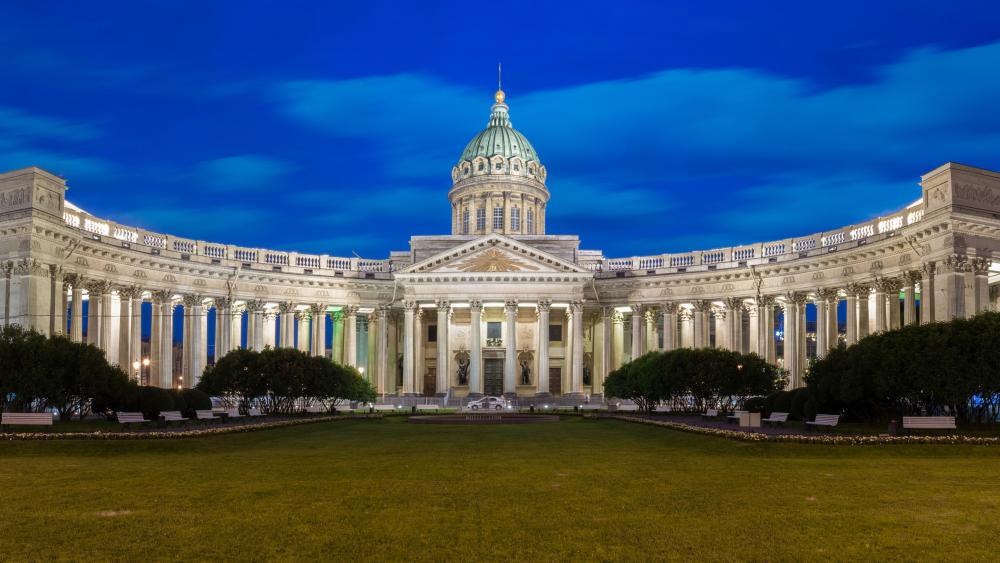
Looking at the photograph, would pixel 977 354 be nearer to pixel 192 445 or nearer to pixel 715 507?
pixel 715 507

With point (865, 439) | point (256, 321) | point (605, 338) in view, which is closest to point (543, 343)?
point (605, 338)

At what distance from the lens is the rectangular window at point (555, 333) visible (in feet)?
291

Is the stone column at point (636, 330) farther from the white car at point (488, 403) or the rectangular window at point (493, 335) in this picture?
the white car at point (488, 403)

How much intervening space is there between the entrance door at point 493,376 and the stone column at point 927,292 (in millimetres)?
41560

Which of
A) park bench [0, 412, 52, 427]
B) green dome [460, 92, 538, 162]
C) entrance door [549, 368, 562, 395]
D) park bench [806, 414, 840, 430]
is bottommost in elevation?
entrance door [549, 368, 562, 395]

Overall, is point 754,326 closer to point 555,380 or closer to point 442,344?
point 555,380

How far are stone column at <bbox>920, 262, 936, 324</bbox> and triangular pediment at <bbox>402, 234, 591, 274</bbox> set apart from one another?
3074 cm

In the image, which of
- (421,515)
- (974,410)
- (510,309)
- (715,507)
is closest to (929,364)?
(974,410)

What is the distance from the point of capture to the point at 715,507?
57.1 feet

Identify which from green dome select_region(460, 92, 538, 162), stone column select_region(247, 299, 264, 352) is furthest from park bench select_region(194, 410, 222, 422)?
green dome select_region(460, 92, 538, 162)

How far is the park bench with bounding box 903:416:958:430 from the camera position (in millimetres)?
32562

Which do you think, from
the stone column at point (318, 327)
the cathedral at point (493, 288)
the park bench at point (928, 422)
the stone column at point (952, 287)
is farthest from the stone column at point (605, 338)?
the park bench at point (928, 422)

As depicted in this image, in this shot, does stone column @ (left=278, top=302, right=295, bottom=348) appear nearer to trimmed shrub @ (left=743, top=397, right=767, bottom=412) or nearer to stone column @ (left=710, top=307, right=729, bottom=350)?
stone column @ (left=710, top=307, right=729, bottom=350)

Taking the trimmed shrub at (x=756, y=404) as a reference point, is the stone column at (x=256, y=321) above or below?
above
